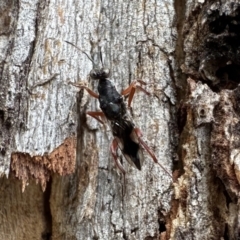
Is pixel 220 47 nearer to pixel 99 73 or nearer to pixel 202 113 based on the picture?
pixel 202 113

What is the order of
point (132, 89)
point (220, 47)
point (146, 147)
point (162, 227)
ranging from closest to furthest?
1. point (162, 227)
2. point (220, 47)
3. point (146, 147)
4. point (132, 89)

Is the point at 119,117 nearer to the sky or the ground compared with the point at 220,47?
nearer to the ground

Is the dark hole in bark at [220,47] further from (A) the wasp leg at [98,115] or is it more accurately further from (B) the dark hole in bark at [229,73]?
(A) the wasp leg at [98,115]

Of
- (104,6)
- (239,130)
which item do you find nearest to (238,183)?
(239,130)

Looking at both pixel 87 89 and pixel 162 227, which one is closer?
pixel 162 227

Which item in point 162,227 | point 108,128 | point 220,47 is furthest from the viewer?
point 108,128

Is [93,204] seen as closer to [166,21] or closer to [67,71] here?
[67,71]

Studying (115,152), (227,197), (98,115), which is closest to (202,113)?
(227,197)
